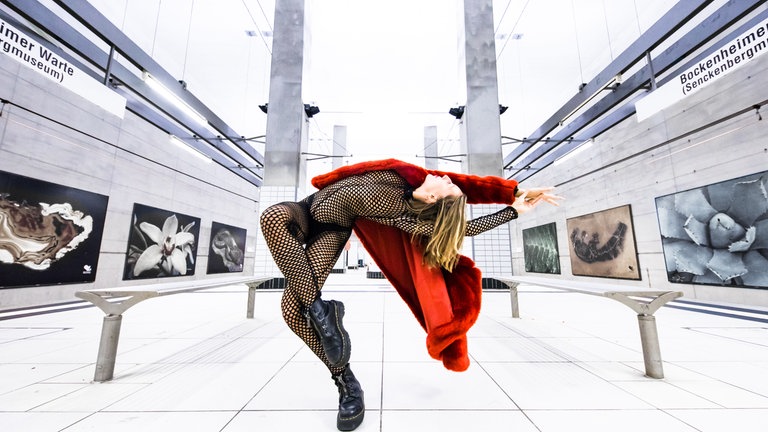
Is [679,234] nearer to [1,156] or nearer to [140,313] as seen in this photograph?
[140,313]

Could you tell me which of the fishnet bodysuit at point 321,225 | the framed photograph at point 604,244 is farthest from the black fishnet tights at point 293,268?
the framed photograph at point 604,244

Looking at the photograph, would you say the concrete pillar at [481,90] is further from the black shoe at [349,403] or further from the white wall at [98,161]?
the white wall at [98,161]

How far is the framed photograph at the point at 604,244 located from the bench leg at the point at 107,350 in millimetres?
7598

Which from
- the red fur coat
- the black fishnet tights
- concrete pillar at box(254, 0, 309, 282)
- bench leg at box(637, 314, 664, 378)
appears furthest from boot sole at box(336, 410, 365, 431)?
concrete pillar at box(254, 0, 309, 282)

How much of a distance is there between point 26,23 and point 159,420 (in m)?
5.79

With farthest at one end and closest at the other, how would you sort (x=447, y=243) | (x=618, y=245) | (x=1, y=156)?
(x=618, y=245)
(x=1, y=156)
(x=447, y=243)

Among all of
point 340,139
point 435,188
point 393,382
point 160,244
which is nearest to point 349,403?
point 393,382

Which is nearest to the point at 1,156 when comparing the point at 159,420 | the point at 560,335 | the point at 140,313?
the point at 140,313

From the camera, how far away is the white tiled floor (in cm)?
106

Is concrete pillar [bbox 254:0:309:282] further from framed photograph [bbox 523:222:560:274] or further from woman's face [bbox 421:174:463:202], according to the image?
framed photograph [bbox 523:222:560:274]

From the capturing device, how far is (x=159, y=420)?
1061 millimetres

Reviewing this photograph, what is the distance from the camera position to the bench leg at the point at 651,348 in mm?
1470

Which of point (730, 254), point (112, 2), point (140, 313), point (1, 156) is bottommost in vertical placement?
point (140, 313)

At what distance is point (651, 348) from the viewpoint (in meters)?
1.50
